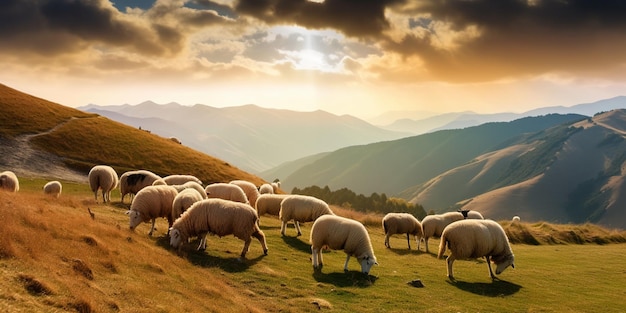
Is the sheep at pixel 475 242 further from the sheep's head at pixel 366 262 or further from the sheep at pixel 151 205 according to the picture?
the sheep at pixel 151 205

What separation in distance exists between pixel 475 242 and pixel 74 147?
2442 inches

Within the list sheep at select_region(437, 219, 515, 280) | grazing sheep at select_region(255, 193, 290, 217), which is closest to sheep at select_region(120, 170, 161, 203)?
grazing sheep at select_region(255, 193, 290, 217)

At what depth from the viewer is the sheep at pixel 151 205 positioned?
1831 cm

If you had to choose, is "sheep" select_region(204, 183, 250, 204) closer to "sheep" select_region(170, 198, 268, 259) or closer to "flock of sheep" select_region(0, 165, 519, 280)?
"flock of sheep" select_region(0, 165, 519, 280)

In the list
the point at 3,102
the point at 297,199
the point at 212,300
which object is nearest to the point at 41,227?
the point at 212,300

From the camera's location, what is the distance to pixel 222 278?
48.1 ft

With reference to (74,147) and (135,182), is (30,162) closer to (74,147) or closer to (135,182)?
(74,147)

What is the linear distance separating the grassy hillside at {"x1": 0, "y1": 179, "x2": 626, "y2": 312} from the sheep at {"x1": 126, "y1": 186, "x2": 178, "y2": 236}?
970 millimetres

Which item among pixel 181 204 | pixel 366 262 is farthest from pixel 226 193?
pixel 366 262

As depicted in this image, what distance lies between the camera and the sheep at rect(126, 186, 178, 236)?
60.1ft

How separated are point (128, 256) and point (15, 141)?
184 ft

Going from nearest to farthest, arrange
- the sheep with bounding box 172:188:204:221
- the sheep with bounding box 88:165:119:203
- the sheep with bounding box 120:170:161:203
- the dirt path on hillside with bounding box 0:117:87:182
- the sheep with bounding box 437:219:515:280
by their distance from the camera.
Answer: the sheep with bounding box 437:219:515:280 < the sheep with bounding box 172:188:204:221 < the sheep with bounding box 120:170:161:203 < the sheep with bounding box 88:165:119:203 < the dirt path on hillside with bounding box 0:117:87:182

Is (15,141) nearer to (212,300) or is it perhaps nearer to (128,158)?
(128,158)

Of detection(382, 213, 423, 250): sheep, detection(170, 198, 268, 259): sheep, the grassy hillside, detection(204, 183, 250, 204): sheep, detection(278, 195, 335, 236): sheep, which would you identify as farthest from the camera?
detection(204, 183, 250, 204): sheep
